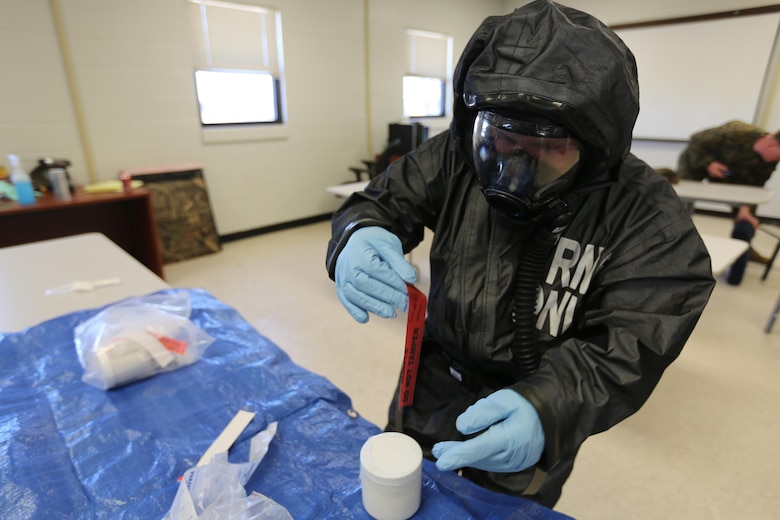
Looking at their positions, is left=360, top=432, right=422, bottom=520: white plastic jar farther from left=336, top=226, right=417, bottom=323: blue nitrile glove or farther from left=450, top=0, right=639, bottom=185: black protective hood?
left=450, top=0, right=639, bottom=185: black protective hood

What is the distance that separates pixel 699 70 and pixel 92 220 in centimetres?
626

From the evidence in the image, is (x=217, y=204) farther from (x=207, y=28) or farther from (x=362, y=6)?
(x=362, y=6)

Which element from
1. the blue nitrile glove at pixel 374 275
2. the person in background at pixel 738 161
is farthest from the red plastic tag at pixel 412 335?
the person in background at pixel 738 161

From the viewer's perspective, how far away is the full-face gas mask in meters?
0.69

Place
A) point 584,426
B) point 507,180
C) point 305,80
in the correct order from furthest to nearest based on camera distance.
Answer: point 305,80
point 507,180
point 584,426

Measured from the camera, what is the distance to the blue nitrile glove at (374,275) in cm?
83

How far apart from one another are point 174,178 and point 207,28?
1296 mm

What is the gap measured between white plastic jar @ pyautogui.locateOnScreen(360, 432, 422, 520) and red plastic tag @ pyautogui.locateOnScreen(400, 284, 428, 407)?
0.17m

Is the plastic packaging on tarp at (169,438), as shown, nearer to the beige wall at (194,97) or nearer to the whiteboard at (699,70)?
the beige wall at (194,97)

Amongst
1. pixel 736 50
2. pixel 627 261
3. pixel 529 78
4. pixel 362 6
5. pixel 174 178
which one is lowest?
pixel 174 178

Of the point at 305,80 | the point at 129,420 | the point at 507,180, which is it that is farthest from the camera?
the point at 305,80

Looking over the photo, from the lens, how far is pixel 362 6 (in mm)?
4578

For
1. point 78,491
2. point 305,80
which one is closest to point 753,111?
point 305,80

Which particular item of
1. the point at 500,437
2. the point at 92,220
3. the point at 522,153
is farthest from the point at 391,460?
the point at 92,220
